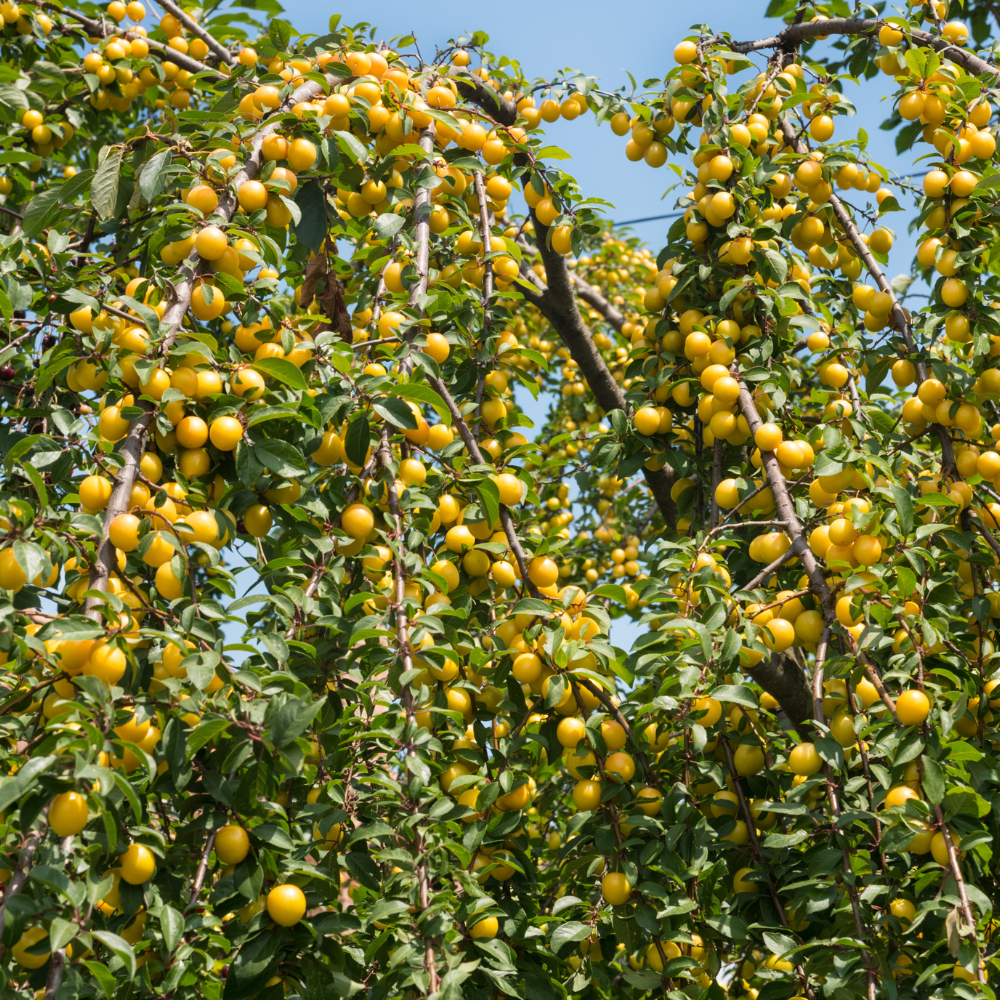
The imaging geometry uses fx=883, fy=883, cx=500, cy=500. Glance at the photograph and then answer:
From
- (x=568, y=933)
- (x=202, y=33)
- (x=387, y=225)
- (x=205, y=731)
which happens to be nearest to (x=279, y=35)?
(x=387, y=225)

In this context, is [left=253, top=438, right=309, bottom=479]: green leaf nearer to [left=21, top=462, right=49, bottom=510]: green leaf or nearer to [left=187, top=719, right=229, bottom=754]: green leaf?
[left=21, top=462, right=49, bottom=510]: green leaf

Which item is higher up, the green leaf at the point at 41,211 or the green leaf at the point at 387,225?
the green leaf at the point at 41,211

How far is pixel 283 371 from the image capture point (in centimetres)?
154

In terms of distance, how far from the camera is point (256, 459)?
1.47 m

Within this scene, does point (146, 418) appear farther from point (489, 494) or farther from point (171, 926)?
point (171, 926)

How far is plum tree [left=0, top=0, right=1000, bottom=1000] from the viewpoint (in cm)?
124

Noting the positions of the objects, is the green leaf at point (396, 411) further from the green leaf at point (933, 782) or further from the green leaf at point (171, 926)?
the green leaf at point (933, 782)

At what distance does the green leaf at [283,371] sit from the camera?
1535 millimetres

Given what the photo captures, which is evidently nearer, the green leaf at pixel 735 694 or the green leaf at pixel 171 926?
the green leaf at pixel 171 926

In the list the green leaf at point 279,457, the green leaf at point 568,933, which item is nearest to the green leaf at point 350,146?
the green leaf at point 279,457

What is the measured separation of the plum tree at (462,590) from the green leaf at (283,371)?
0.02 metres

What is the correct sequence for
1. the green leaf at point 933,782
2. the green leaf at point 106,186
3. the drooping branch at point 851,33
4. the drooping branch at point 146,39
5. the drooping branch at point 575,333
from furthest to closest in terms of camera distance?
the drooping branch at point 146,39, the drooping branch at point 575,333, the drooping branch at point 851,33, the green leaf at point 106,186, the green leaf at point 933,782

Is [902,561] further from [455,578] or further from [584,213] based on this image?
[584,213]

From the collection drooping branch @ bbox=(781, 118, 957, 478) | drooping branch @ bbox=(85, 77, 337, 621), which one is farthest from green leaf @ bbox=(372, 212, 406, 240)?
drooping branch @ bbox=(781, 118, 957, 478)
